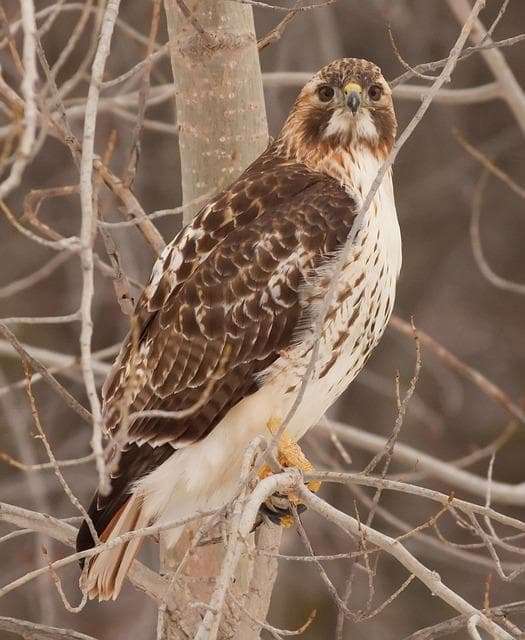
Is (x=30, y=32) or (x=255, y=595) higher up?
(x=30, y=32)

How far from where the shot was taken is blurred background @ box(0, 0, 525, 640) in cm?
766

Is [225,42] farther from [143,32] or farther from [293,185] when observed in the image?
[143,32]

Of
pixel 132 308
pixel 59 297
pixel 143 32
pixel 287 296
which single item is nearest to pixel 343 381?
pixel 287 296

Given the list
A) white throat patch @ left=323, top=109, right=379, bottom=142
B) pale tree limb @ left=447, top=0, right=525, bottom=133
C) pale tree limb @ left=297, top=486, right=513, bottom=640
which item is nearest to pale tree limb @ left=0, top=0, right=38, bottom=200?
pale tree limb @ left=297, top=486, right=513, bottom=640

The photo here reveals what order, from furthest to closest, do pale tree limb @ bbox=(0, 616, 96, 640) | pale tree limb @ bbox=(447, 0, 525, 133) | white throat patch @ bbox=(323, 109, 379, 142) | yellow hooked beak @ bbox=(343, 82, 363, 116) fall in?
1. pale tree limb @ bbox=(447, 0, 525, 133)
2. white throat patch @ bbox=(323, 109, 379, 142)
3. yellow hooked beak @ bbox=(343, 82, 363, 116)
4. pale tree limb @ bbox=(0, 616, 96, 640)

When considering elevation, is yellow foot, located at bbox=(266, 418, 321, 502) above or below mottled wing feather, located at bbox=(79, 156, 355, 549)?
below

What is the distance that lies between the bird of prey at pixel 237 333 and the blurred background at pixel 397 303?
3036mm

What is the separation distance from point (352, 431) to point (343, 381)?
105 cm

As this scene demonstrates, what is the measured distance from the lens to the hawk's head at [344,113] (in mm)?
4227

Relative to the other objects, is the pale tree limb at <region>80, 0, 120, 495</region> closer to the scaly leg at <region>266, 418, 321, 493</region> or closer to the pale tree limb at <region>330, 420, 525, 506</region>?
the scaly leg at <region>266, 418, 321, 493</region>

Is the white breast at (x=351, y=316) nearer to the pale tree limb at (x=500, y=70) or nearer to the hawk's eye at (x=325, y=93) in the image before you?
the hawk's eye at (x=325, y=93)

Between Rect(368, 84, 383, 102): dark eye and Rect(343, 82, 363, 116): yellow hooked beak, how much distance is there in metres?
0.07

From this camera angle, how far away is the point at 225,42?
407cm

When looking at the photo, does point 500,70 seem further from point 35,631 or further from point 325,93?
point 35,631
